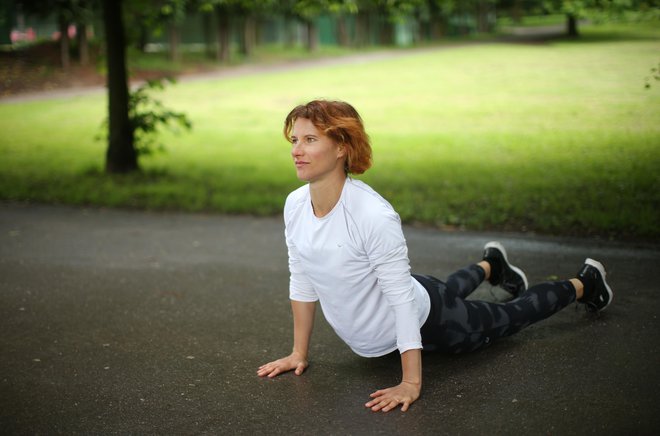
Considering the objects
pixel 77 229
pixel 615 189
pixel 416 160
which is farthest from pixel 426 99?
pixel 77 229

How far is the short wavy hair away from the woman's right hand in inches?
50.8

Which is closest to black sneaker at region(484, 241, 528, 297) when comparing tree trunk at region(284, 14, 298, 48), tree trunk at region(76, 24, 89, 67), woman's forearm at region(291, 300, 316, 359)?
woman's forearm at region(291, 300, 316, 359)

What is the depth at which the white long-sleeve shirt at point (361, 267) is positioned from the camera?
361 centimetres

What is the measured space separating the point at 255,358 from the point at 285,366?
14.3 inches

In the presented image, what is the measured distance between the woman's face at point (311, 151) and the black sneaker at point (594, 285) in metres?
2.05

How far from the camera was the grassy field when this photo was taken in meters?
8.75

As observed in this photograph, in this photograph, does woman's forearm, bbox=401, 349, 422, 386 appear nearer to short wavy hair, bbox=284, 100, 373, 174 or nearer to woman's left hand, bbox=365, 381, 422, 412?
woman's left hand, bbox=365, 381, 422, 412

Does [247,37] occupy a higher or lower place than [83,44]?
higher

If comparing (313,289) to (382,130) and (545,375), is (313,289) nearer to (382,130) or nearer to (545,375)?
(545,375)

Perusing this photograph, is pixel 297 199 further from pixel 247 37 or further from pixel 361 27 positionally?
pixel 361 27

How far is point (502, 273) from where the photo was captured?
514cm

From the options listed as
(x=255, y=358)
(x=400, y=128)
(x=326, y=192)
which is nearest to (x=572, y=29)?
(x=400, y=128)

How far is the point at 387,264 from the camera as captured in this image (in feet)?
11.8

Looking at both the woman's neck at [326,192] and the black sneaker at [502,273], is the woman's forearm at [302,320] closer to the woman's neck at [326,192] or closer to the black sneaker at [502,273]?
the woman's neck at [326,192]
